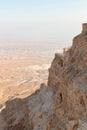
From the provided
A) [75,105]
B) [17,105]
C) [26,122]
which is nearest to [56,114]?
[75,105]

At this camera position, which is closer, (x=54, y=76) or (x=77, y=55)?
(x=77, y=55)

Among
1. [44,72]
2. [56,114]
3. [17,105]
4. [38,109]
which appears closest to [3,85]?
[44,72]

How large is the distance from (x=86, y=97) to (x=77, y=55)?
Answer: 8.97 meters

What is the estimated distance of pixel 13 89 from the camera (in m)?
141

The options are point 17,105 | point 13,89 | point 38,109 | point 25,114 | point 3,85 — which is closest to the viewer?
point 38,109

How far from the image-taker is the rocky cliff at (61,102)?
85.6 ft

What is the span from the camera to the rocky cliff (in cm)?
2609

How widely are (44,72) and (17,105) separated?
457 feet

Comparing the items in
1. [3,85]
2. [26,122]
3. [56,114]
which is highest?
[56,114]

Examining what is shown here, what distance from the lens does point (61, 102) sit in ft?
103

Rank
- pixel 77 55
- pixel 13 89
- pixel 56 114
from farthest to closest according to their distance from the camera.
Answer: pixel 13 89
pixel 77 55
pixel 56 114

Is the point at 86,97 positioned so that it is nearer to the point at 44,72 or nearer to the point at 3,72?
the point at 44,72

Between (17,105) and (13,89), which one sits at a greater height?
A: (17,105)

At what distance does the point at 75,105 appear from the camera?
26.9 m
